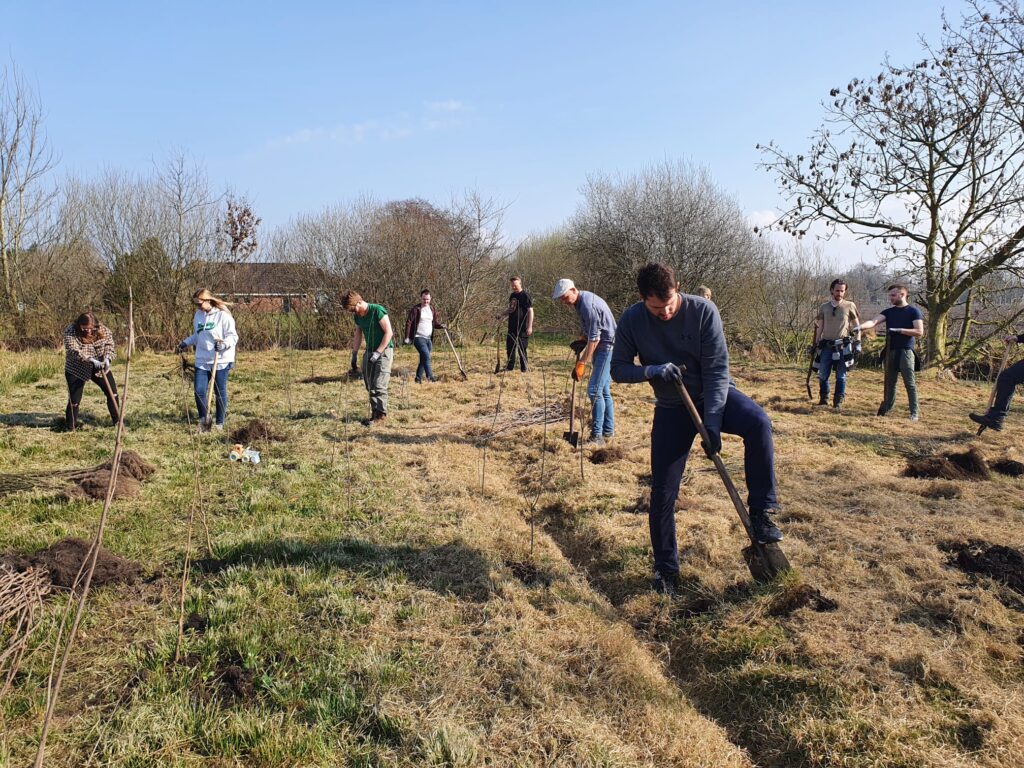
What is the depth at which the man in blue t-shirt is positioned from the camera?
8062 millimetres

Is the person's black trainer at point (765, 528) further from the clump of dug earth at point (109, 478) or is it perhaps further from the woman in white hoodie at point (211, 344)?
the woman in white hoodie at point (211, 344)

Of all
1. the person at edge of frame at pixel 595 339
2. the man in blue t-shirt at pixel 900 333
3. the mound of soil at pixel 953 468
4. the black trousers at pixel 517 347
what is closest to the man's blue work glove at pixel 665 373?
the person at edge of frame at pixel 595 339

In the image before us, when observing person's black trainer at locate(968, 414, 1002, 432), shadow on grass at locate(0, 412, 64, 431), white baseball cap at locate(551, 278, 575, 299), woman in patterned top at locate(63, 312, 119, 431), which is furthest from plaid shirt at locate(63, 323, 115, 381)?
person's black trainer at locate(968, 414, 1002, 432)

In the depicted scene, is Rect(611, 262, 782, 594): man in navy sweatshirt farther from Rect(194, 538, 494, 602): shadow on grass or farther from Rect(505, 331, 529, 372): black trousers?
Rect(505, 331, 529, 372): black trousers

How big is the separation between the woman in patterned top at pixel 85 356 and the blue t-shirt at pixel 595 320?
5597mm

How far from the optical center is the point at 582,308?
6.78 metres

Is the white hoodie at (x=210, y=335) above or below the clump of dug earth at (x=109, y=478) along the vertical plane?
above

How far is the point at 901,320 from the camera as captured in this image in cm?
809

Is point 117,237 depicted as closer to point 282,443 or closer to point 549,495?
point 282,443

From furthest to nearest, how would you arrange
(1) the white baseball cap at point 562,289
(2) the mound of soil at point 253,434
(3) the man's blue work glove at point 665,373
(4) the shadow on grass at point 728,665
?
(2) the mound of soil at point 253,434 → (1) the white baseball cap at point 562,289 → (3) the man's blue work glove at point 665,373 → (4) the shadow on grass at point 728,665

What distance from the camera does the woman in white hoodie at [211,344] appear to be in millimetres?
7613

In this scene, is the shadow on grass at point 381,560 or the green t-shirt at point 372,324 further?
the green t-shirt at point 372,324

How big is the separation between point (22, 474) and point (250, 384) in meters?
6.19

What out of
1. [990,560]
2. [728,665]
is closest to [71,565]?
[728,665]
